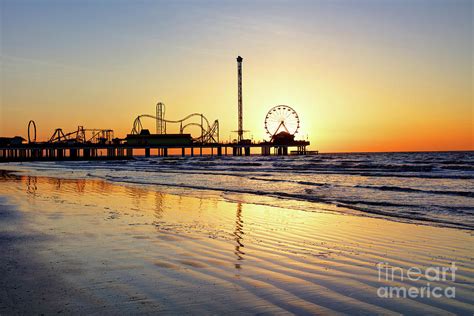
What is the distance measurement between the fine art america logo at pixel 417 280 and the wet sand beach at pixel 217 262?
93mm

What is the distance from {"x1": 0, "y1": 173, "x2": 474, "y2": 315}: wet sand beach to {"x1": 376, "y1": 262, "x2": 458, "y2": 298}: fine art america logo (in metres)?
0.09

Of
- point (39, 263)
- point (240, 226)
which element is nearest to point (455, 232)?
point (240, 226)

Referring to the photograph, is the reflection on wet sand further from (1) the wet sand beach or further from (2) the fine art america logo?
(2) the fine art america logo

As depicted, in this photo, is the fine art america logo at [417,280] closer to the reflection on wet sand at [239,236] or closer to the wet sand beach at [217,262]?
the wet sand beach at [217,262]

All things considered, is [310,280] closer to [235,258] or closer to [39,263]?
[235,258]

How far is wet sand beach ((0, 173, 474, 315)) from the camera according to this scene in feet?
16.1

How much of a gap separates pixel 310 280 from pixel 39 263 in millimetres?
3978

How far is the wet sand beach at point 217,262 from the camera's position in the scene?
4.90 meters

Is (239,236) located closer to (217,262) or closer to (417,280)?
(217,262)

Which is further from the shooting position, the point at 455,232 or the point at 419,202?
the point at 419,202

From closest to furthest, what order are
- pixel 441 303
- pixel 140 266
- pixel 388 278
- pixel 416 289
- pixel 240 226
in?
1. pixel 441 303
2. pixel 416 289
3. pixel 388 278
4. pixel 140 266
5. pixel 240 226

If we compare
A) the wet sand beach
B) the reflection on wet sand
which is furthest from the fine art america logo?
the reflection on wet sand

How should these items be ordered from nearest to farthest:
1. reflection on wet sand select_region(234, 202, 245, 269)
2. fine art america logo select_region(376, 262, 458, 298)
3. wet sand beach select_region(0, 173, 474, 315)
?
wet sand beach select_region(0, 173, 474, 315) → fine art america logo select_region(376, 262, 458, 298) → reflection on wet sand select_region(234, 202, 245, 269)

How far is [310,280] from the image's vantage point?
5875 millimetres
